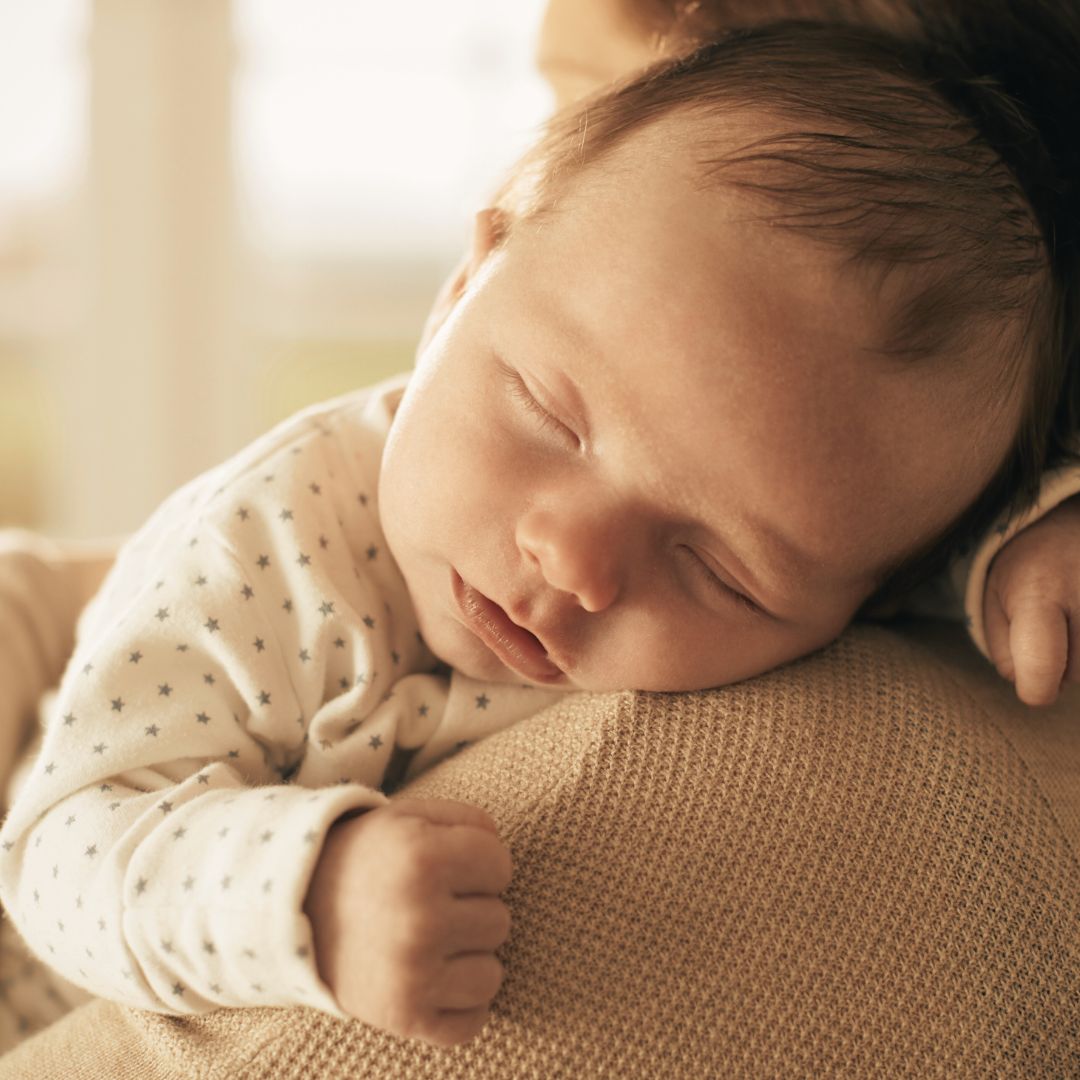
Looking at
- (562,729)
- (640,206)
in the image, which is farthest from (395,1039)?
(640,206)

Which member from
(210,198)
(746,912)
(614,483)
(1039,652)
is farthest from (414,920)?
(210,198)

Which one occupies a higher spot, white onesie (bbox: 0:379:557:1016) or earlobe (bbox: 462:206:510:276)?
earlobe (bbox: 462:206:510:276)

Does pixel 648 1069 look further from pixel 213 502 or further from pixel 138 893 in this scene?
pixel 213 502

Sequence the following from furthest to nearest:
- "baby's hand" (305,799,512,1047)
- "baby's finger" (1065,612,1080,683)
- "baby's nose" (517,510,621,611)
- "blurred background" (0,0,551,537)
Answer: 1. "blurred background" (0,0,551,537)
2. "baby's finger" (1065,612,1080,683)
3. "baby's nose" (517,510,621,611)
4. "baby's hand" (305,799,512,1047)

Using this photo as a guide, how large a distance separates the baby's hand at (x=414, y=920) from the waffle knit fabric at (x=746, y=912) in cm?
4

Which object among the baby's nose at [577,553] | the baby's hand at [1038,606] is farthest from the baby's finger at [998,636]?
the baby's nose at [577,553]

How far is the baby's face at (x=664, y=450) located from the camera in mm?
750

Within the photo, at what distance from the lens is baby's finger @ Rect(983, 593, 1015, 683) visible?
865 mm

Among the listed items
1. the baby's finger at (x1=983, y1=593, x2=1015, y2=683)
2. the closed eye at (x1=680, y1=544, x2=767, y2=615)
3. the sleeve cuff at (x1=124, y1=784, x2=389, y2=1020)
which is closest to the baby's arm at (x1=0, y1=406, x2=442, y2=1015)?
the sleeve cuff at (x1=124, y1=784, x2=389, y2=1020)

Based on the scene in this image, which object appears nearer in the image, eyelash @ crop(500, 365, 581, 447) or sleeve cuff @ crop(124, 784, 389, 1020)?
sleeve cuff @ crop(124, 784, 389, 1020)

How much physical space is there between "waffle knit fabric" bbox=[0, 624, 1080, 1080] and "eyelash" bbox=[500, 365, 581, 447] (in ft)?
0.60

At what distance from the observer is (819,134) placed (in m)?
0.80

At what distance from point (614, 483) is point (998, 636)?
35cm

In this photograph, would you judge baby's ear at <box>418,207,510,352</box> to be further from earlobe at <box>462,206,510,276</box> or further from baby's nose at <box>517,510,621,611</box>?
baby's nose at <box>517,510,621,611</box>
